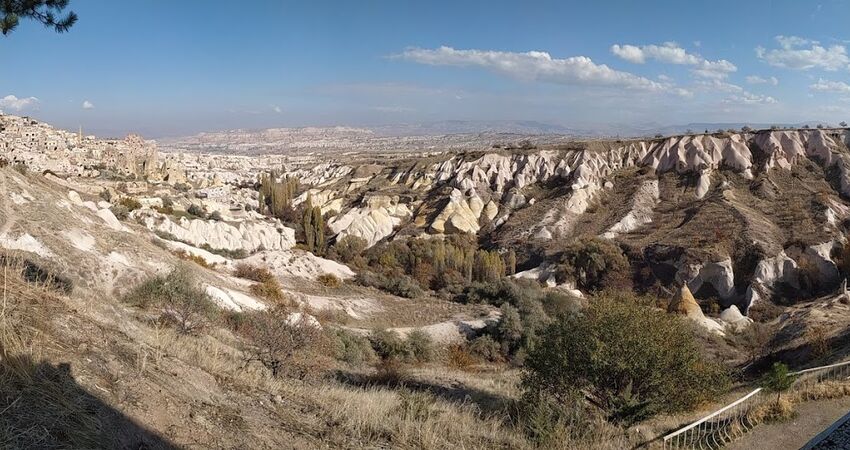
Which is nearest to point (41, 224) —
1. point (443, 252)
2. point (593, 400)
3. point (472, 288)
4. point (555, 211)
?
point (593, 400)

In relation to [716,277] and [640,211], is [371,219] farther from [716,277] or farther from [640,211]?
[716,277]

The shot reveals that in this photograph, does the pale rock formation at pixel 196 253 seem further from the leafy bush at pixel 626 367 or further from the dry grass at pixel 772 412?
the dry grass at pixel 772 412

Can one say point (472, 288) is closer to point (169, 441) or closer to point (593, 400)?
point (593, 400)

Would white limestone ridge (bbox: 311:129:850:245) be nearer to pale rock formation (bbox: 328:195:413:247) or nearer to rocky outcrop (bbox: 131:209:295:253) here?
pale rock formation (bbox: 328:195:413:247)

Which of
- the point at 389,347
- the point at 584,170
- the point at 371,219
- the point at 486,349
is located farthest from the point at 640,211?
the point at 389,347

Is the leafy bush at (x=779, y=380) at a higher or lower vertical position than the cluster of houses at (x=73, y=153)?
lower

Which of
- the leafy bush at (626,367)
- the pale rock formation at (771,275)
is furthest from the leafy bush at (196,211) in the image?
the pale rock formation at (771,275)
